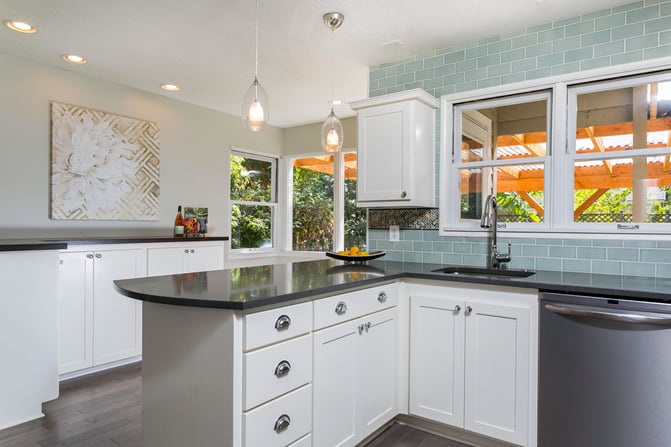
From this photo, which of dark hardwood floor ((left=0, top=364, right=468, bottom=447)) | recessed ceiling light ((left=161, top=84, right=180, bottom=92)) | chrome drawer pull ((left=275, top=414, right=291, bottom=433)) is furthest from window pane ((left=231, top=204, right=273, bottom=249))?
chrome drawer pull ((left=275, top=414, right=291, bottom=433))

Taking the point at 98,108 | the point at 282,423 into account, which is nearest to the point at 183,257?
the point at 98,108

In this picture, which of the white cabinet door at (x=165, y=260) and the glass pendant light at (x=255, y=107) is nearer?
the glass pendant light at (x=255, y=107)

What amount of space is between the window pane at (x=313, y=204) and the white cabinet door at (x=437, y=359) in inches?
115

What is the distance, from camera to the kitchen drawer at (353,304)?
185 centimetres

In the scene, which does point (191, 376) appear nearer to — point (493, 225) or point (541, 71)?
point (493, 225)

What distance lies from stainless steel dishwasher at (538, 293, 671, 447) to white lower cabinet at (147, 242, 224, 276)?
293 cm

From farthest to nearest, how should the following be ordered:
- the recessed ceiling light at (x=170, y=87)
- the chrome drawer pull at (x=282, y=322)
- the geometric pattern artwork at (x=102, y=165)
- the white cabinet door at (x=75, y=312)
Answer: the recessed ceiling light at (x=170, y=87) < the geometric pattern artwork at (x=102, y=165) < the white cabinet door at (x=75, y=312) < the chrome drawer pull at (x=282, y=322)

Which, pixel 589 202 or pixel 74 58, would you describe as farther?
pixel 74 58

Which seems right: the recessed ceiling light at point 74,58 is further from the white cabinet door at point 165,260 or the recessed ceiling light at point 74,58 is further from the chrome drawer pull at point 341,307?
the chrome drawer pull at point 341,307

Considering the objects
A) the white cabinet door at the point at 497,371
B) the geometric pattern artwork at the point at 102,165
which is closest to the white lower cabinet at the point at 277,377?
the white cabinet door at the point at 497,371

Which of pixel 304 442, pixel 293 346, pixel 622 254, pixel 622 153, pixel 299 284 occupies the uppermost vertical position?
pixel 622 153

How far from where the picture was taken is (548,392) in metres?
1.98

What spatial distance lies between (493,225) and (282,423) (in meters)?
1.80

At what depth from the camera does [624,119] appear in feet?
8.16
